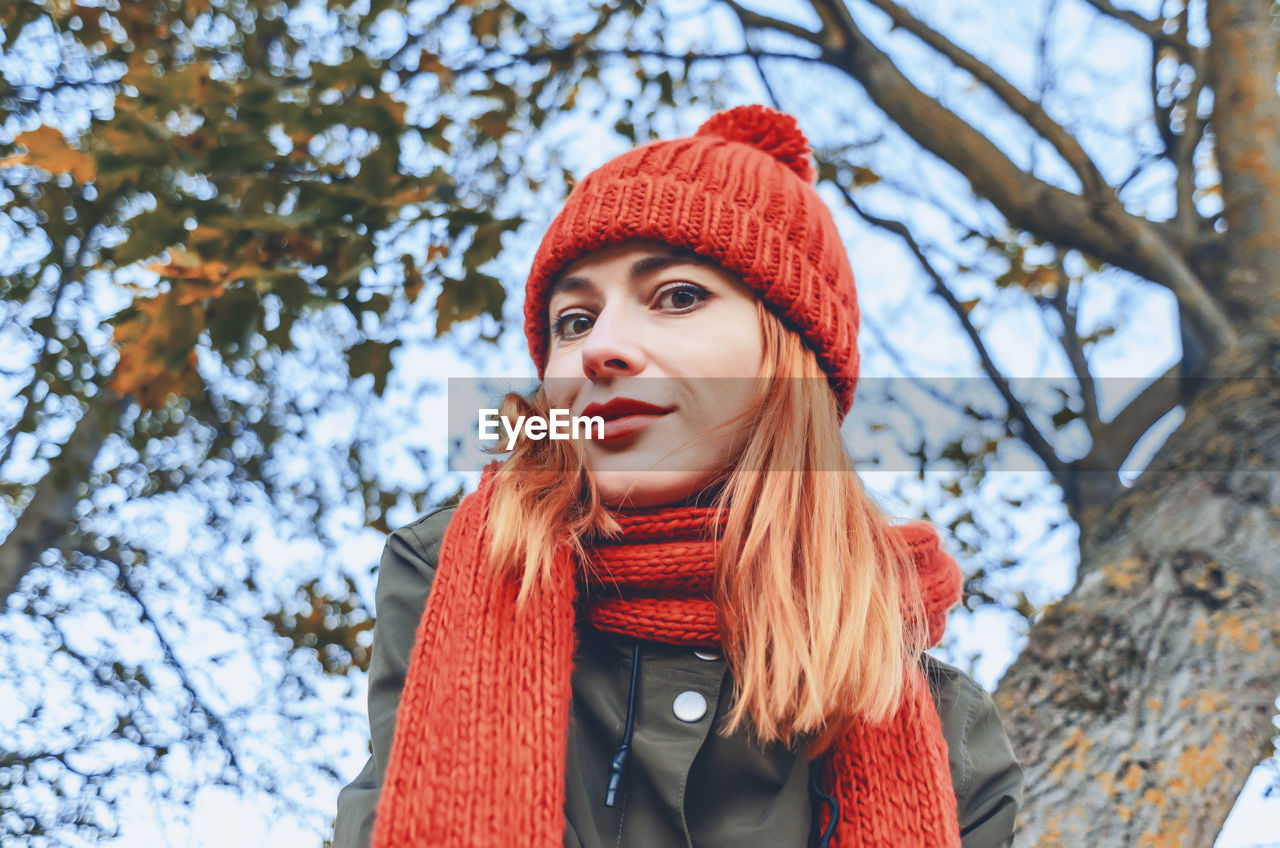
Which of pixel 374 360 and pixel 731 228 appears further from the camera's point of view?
pixel 374 360

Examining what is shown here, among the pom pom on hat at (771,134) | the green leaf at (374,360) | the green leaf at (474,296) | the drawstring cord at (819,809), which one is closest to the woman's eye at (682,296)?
the pom pom on hat at (771,134)

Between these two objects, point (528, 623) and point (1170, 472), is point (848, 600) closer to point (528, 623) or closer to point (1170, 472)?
point (528, 623)

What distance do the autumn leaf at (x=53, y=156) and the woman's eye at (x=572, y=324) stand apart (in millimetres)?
1333

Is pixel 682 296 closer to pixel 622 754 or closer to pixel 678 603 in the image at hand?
pixel 678 603

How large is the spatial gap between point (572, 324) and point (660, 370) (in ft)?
0.77

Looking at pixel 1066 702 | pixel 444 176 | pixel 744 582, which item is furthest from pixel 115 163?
pixel 1066 702

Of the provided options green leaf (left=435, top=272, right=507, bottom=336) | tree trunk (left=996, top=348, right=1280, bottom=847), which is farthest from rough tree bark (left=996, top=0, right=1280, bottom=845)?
green leaf (left=435, top=272, right=507, bottom=336)

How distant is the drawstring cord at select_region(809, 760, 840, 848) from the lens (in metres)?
1.28

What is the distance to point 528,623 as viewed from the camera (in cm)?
129

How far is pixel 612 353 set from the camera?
1370 mm

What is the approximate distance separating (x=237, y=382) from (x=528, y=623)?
334cm

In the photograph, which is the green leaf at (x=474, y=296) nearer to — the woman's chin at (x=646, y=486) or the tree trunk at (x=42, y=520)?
the woman's chin at (x=646, y=486)

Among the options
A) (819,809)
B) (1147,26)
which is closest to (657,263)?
(819,809)

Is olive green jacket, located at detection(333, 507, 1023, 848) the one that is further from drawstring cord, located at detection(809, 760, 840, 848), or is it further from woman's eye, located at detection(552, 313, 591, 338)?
woman's eye, located at detection(552, 313, 591, 338)
